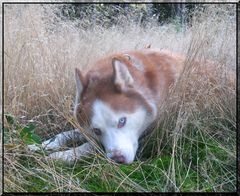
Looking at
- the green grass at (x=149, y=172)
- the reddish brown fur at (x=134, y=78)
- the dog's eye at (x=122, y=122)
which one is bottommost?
the green grass at (x=149, y=172)

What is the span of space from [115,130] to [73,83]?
3.38 feet

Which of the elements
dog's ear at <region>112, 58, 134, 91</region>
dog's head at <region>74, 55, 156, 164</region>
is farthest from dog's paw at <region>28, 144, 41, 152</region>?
dog's ear at <region>112, 58, 134, 91</region>

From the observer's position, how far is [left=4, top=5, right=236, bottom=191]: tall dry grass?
7.66 ft

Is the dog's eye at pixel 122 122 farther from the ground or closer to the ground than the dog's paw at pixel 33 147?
farther from the ground

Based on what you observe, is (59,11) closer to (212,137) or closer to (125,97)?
(125,97)

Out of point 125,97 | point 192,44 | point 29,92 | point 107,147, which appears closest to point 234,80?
point 192,44

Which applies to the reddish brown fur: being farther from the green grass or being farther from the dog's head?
the green grass

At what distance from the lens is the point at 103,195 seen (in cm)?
209

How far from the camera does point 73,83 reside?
3367mm

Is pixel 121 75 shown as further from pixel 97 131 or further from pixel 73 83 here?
pixel 73 83

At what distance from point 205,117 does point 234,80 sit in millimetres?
377

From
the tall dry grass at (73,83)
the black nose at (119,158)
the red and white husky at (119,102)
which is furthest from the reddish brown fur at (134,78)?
the black nose at (119,158)

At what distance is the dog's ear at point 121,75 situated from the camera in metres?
2.58

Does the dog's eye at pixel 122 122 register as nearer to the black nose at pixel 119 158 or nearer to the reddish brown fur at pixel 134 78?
the reddish brown fur at pixel 134 78
